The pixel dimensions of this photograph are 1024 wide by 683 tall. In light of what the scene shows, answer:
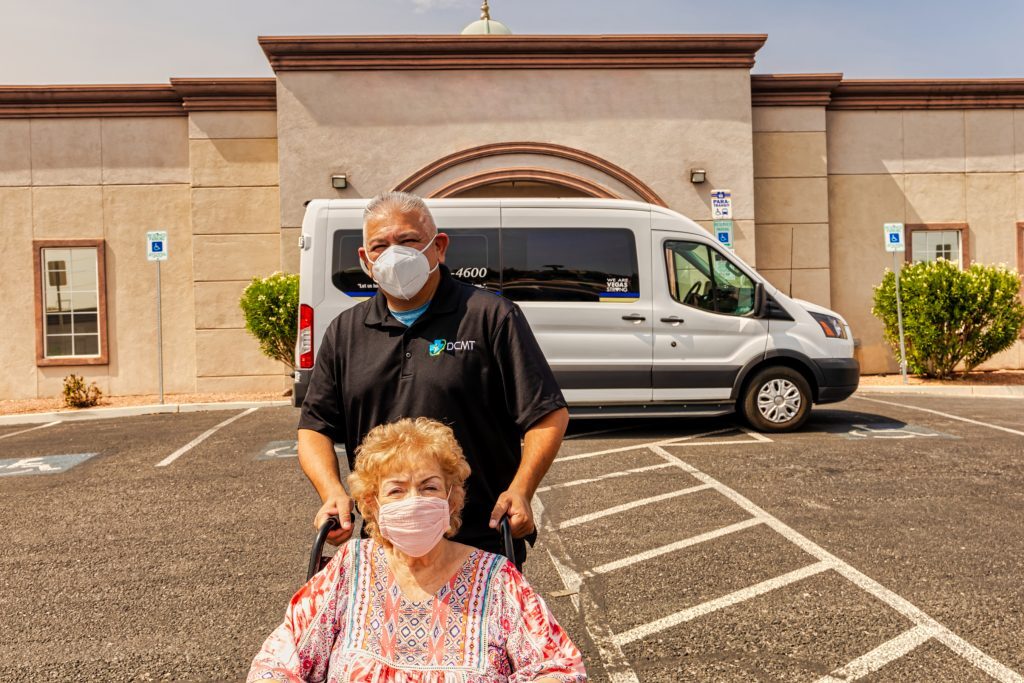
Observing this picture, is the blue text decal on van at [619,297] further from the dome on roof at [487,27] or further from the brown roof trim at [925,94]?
the dome on roof at [487,27]

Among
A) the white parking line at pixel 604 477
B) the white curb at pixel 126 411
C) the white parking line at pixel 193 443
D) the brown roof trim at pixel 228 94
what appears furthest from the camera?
the brown roof trim at pixel 228 94

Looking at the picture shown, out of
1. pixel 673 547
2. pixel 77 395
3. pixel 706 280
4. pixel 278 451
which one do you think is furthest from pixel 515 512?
pixel 77 395

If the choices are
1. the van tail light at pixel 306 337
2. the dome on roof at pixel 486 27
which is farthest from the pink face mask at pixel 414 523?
the dome on roof at pixel 486 27

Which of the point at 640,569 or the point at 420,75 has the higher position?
the point at 420,75

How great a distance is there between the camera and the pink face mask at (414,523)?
7.57ft

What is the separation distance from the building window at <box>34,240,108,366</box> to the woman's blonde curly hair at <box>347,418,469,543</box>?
49.0 feet

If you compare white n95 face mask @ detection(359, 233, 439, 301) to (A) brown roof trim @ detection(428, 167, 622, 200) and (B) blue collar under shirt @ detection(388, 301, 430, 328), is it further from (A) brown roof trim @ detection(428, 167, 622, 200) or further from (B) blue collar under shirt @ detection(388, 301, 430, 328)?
(A) brown roof trim @ detection(428, 167, 622, 200)

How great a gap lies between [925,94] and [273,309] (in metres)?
12.7

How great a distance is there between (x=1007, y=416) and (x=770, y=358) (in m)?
3.47

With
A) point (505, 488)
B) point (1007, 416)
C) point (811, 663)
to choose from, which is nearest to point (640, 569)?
point (811, 663)

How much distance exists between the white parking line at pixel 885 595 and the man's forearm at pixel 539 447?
2.20m

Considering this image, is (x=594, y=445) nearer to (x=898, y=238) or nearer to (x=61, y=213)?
(x=898, y=238)

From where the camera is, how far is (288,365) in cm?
1470

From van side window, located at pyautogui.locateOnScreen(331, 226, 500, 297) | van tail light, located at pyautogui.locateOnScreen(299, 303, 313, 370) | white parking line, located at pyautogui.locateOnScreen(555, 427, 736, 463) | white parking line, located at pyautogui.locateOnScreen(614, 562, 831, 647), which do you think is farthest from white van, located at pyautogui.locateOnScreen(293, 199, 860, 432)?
white parking line, located at pyautogui.locateOnScreen(614, 562, 831, 647)
